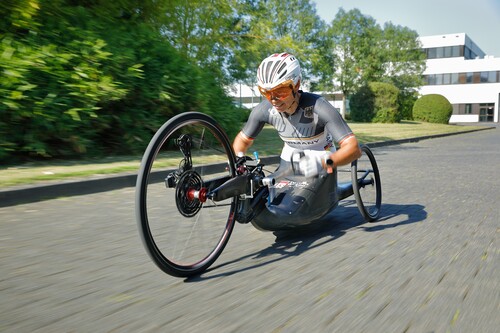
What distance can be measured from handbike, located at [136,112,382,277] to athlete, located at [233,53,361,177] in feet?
0.97

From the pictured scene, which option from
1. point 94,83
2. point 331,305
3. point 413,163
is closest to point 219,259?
point 331,305

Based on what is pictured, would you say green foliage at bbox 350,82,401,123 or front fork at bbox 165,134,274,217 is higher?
green foliage at bbox 350,82,401,123

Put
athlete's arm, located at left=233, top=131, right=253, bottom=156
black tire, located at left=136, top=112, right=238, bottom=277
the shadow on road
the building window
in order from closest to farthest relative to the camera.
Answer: black tire, located at left=136, top=112, right=238, bottom=277 → the shadow on road → athlete's arm, located at left=233, top=131, right=253, bottom=156 → the building window

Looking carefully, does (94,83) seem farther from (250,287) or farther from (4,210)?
(250,287)

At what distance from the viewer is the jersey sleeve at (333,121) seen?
387cm

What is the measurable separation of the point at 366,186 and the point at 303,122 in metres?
1.31

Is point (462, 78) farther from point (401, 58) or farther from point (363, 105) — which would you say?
point (363, 105)

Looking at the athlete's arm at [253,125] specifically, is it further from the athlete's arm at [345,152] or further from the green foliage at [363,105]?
the green foliage at [363,105]

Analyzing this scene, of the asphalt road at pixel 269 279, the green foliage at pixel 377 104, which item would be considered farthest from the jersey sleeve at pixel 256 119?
the green foliage at pixel 377 104

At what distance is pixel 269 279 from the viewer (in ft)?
10.4

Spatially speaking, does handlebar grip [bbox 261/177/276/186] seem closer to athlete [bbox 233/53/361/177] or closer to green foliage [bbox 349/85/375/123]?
athlete [bbox 233/53/361/177]

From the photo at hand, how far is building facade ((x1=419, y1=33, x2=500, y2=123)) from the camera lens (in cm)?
6925

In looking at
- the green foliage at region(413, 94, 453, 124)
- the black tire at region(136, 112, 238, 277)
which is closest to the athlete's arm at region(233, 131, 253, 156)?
the black tire at region(136, 112, 238, 277)

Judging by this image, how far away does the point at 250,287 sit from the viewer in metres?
3.03
